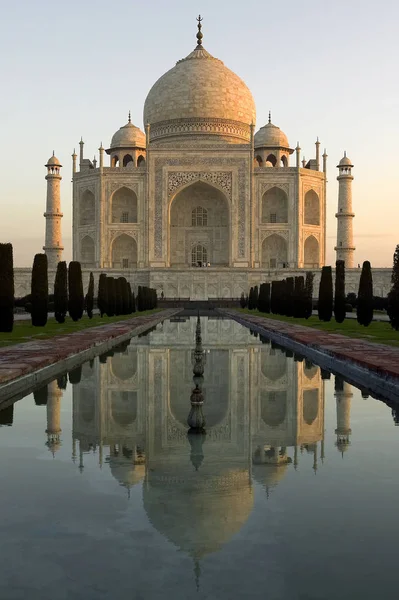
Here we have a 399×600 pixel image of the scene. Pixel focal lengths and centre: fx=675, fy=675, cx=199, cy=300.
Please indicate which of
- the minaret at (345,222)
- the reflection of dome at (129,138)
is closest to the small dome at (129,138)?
the reflection of dome at (129,138)

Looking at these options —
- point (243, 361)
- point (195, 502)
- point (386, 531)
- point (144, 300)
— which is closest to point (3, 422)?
point (195, 502)

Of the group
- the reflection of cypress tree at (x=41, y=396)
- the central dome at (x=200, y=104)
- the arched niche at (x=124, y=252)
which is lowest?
the reflection of cypress tree at (x=41, y=396)

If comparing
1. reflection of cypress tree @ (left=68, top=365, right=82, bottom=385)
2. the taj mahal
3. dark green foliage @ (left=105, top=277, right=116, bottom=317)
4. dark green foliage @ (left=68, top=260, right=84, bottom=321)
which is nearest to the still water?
reflection of cypress tree @ (left=68, top=365, right=82, bottom=385)

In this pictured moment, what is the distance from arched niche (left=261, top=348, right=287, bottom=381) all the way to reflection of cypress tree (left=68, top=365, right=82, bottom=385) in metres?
2.15

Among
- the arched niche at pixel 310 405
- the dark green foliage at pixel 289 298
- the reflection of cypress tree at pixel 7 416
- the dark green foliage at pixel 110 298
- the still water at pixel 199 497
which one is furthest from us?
the dark green foliage at pixel 289 298

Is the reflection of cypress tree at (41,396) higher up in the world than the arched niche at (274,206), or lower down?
lower down

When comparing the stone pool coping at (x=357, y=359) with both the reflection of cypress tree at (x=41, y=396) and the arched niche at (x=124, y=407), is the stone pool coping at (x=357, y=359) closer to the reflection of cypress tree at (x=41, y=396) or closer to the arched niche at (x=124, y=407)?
the arched niche at (x=124, y=407)

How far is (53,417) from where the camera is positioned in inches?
210

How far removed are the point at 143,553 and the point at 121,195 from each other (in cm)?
4228

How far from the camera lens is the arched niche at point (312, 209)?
44969mm

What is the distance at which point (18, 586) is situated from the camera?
2248 millimetres

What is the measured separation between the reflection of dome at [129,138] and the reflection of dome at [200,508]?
45.5m

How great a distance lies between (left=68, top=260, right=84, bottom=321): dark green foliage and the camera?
62.3 ft

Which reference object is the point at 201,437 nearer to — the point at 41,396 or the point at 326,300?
the point at 41,396
